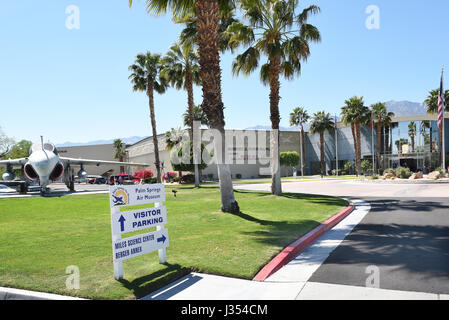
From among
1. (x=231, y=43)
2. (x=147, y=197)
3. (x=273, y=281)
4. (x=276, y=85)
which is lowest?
(x=273, y=281)

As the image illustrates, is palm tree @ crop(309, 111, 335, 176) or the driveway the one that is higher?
palm tree @ crop(309, 111, 335, 176)

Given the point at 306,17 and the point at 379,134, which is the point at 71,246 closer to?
→ the point at 306,17

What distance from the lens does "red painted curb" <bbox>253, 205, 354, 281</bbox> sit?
600 centimetres

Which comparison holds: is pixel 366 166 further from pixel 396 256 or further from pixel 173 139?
pixel 396 256

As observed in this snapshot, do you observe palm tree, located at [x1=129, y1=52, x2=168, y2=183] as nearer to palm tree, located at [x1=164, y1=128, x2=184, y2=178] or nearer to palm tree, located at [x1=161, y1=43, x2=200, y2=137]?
palm tree, located at [x1=161, y1=43, x2=200, y2=137]

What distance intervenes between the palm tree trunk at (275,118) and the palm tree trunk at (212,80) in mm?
6062

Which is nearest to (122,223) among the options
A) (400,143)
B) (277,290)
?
(277,290)

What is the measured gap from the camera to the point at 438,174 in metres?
31.4

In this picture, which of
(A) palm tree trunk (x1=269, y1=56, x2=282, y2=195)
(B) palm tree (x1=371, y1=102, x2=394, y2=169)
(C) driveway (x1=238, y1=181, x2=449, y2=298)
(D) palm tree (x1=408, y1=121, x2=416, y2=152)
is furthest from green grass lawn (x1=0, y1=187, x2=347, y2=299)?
(D) palm tree (x1=408, y1=121, x2=416, y2=152)

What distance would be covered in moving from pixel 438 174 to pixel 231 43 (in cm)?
2391

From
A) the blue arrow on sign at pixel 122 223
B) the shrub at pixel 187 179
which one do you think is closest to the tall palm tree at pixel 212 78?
the blue arrow on sign at pixel 122 223

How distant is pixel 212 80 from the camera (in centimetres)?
1247

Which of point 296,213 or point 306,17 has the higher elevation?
point 306,17

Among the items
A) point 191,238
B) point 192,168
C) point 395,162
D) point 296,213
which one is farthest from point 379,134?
point 191,238
